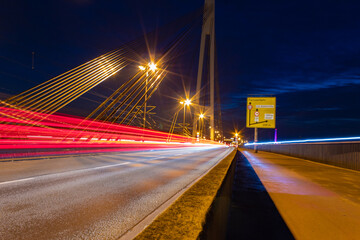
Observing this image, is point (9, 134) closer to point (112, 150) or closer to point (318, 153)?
point (112, 150)

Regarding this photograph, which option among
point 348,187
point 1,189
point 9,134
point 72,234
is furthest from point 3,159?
point 348,187

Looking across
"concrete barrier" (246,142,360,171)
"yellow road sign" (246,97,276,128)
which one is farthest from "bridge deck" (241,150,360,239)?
"yellow road sign" (246,97,276,128)

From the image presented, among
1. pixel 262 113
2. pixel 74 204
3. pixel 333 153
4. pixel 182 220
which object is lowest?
pixel 74 204

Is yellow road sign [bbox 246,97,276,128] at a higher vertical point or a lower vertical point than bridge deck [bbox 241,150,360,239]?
higher

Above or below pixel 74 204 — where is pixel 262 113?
above

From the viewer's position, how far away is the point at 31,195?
5.07 metres

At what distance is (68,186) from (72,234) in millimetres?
3215

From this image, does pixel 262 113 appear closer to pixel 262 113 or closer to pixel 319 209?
pixel 262 113

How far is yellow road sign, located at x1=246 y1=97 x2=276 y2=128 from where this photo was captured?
32.8m

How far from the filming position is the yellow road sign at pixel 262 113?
32750mm

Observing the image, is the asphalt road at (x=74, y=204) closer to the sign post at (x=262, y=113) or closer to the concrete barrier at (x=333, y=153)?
the concrete barrier at (x=333, y=153)

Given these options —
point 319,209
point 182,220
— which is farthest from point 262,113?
point 182,220

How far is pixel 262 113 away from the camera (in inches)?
1302

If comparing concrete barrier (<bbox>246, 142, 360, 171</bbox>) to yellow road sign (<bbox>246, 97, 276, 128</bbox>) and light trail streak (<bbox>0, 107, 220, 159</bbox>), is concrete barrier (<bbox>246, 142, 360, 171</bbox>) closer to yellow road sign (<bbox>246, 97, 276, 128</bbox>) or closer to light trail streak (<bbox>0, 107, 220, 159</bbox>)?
yellow road sign (<bbox>246, 97, 276, 128</bbox>)
